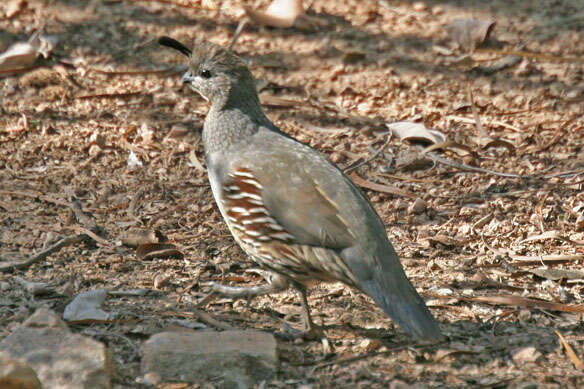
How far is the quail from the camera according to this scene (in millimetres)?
3838

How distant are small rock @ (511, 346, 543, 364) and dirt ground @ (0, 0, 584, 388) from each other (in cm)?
2

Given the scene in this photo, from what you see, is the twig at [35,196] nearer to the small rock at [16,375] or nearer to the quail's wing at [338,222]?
the quail's wing at [338,222]

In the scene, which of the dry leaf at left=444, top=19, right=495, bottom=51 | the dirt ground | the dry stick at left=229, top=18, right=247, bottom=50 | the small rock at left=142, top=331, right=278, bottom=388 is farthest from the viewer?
the dry stick at left=229, top=18, right=247, bottom=50

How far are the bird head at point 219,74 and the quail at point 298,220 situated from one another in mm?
138

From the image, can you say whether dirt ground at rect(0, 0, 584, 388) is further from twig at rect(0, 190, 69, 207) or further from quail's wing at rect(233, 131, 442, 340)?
quail's wing at rect(233, 131, 442, 340)

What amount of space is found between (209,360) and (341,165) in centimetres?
272

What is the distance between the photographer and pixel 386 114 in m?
6.57

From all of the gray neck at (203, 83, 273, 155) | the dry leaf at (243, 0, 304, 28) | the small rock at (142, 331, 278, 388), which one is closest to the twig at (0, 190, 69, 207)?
the gray neck at (203, 83, 273, 155)

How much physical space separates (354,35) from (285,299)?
11.8 feet

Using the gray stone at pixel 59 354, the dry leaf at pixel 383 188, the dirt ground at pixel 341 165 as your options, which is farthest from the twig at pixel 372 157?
the gray stone at pixel 59 354

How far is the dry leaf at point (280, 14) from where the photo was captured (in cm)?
752

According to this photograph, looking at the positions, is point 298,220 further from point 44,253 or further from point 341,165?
point 341,165

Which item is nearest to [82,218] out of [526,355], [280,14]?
[526,355]

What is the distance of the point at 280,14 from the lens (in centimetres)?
757
